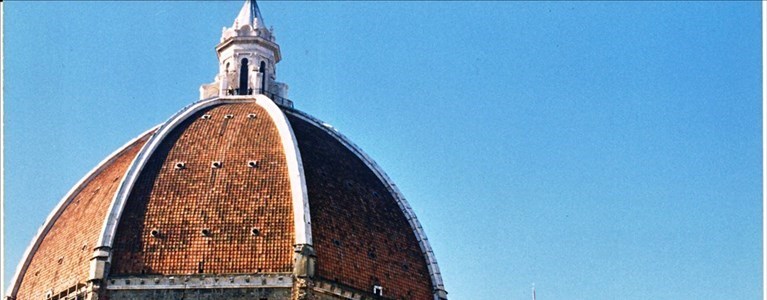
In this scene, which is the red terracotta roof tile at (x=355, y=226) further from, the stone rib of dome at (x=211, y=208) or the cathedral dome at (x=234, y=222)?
the stone rib of dome at (x=211, y=208)

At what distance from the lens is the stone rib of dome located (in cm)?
2408

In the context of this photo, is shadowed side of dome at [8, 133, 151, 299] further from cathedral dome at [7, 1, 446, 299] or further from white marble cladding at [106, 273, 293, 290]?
white marble cladding at [106, 273, 293, 290]

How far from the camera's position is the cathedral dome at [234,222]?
23.9 m

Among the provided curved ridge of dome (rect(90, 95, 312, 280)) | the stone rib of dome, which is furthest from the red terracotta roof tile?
the stone rib of dome

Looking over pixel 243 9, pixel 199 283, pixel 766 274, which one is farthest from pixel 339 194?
pixel 766 274

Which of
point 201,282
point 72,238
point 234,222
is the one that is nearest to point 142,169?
point 72,238

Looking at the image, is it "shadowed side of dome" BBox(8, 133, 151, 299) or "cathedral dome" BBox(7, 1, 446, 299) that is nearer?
"cathedral dome" BBox(7, 1, 446, 299)

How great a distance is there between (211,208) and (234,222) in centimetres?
63

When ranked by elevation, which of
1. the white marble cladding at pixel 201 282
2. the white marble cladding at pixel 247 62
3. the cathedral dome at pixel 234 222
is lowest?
the white marble cladding at pixel 201 282

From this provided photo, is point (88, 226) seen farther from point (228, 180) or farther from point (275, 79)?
point (275, 79)

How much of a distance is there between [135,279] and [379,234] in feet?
17.7

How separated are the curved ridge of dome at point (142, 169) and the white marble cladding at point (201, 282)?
465mm

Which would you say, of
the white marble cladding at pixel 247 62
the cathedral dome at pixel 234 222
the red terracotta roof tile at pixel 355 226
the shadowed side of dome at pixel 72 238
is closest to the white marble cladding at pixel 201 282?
the cathedral dome at pixel 234 222

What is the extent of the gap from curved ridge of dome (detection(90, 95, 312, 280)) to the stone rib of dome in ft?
0.52
